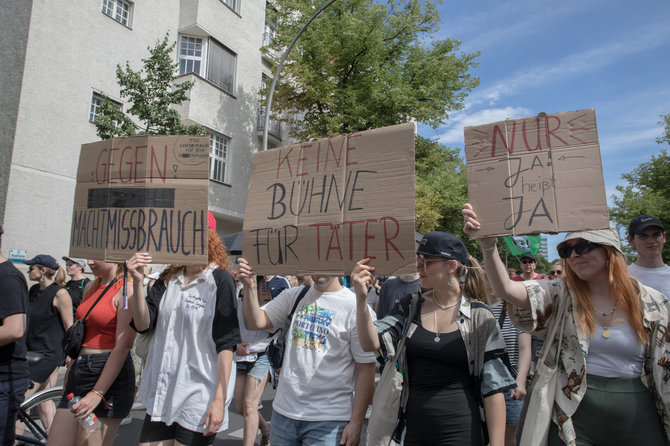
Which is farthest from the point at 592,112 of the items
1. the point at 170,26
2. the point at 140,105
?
the point at 170,26

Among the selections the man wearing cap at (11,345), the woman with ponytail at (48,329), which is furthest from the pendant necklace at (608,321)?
the woman with ponytail at (48,329)

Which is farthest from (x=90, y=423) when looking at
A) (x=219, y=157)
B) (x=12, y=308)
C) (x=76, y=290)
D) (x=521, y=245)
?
(x=219, y=157)

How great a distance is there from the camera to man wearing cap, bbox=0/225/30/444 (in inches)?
117

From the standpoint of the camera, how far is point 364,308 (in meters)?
2.54

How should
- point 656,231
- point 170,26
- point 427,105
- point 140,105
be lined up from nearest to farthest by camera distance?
point 656,231
point 140,105
point 170,26
point 427,105

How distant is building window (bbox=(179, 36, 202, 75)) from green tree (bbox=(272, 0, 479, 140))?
2.95 metres

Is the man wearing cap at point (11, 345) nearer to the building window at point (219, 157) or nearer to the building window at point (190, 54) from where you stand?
the building window at point (219, 157)

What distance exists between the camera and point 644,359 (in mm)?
2246

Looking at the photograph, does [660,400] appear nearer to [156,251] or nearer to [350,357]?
[350,357]

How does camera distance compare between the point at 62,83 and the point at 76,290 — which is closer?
the point at 76,290

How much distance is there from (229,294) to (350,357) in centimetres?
87

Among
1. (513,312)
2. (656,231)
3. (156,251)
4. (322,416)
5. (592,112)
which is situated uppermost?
(592,112)

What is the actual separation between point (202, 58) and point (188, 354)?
51.9 ft

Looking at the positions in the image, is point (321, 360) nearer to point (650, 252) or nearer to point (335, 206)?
point (335, 206)
